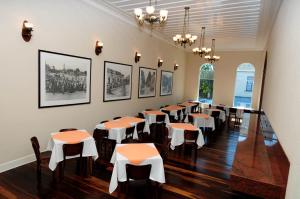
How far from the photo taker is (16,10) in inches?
137

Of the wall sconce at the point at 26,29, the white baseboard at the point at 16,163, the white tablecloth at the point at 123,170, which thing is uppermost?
the wall sconce at the point at 26,29

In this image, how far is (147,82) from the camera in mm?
7578

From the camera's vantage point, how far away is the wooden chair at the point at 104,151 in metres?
3.98

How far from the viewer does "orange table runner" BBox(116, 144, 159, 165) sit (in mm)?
2732

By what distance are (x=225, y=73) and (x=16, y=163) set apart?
955cm

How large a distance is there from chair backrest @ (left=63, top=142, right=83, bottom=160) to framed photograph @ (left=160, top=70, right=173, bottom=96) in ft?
19.1

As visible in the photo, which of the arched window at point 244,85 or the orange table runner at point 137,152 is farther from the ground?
the arched window at point 244,85

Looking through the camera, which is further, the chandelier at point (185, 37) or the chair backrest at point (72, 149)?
the chandelier at point (185, 37)

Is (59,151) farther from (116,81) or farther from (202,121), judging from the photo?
(202,121)

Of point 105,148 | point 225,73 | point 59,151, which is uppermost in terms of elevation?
point 225,73

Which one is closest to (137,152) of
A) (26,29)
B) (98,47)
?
(26,29)

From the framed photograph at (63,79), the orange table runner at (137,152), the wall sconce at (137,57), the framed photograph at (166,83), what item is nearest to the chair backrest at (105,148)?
the orange table runner at (137,152)

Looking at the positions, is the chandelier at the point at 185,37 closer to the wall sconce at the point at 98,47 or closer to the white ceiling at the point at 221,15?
the white ceiling at the point at 221,15

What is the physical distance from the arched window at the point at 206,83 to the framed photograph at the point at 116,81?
582 centimetres
